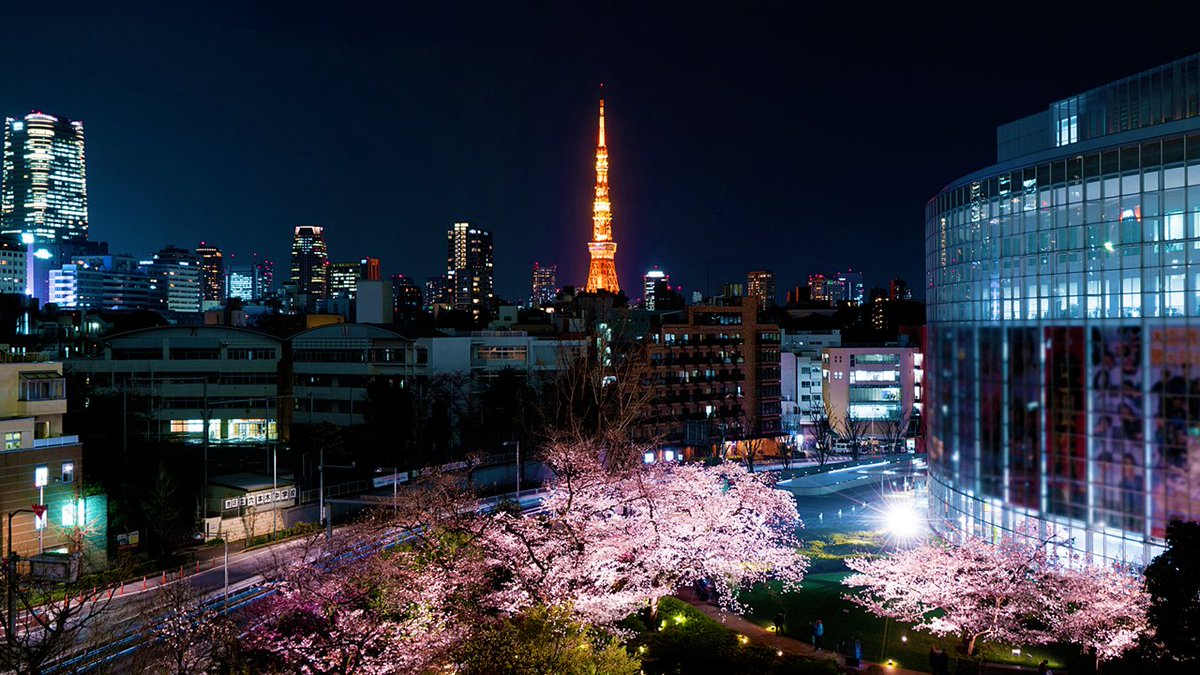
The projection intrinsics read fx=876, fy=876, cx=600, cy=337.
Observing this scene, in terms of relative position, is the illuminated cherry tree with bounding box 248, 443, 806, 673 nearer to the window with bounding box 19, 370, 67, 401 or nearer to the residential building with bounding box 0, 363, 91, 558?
the residential building with bounding box 0, 363, 91, 558

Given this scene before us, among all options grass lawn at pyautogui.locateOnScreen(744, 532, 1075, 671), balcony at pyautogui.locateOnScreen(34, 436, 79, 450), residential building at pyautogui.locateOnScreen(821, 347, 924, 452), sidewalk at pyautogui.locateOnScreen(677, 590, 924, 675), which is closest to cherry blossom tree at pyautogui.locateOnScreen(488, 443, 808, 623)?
sidewalk at pyautogui.locateOnScreen(677, 590, 924, 675)

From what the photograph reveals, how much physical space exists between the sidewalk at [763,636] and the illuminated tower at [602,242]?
109007 mm

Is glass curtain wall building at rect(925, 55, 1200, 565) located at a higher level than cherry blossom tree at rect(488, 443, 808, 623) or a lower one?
higher

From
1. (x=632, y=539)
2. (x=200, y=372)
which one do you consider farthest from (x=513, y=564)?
(x=200, y=372)

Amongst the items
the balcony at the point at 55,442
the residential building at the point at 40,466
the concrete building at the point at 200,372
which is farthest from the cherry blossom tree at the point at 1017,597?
the concrete building at the point at 200,372

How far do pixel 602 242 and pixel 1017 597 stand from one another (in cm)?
12156

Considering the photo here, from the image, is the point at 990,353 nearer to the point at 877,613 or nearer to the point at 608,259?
the point at 877,613

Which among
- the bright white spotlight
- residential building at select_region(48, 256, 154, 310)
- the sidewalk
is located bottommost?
the sidewalk

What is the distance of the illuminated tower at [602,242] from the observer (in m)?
143

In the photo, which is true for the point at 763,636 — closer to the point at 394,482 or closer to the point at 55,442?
the point at 394,482

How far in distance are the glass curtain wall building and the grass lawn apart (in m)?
6.34

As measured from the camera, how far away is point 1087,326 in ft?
109

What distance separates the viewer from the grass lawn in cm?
2784

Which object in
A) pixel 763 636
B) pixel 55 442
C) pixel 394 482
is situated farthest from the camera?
pixel 394 482
